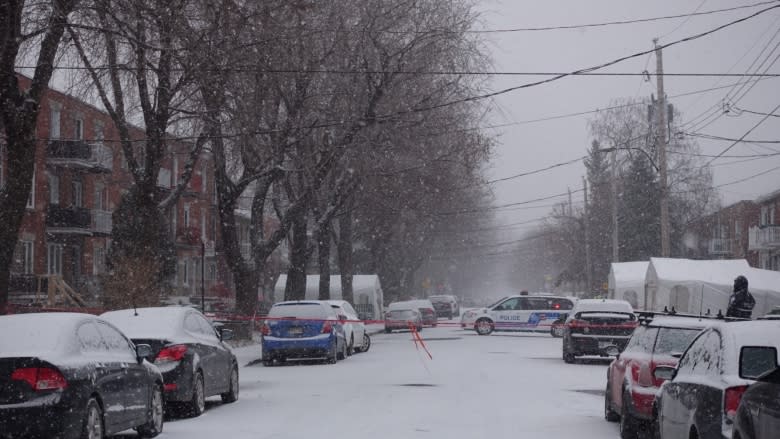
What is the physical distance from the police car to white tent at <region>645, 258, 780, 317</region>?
671 cm

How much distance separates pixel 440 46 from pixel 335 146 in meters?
4.99

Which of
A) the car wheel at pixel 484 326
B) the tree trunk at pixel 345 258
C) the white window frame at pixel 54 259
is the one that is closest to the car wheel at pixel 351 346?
the car wheel at pixel 484 326

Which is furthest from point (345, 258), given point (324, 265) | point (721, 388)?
point (721, 388)

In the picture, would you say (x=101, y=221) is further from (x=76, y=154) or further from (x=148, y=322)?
(x=148, y=322)

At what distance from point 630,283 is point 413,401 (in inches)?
1145

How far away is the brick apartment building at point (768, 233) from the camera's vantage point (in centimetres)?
5838

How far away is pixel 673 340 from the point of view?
1359 centimetres

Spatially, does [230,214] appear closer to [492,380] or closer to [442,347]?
[442,347]

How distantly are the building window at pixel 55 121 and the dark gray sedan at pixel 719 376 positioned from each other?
133 ft

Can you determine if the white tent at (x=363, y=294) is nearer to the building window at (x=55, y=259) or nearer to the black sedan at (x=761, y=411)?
the building window at (x=55, y=259)

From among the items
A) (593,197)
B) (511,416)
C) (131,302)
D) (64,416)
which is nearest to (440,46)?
(131,302)

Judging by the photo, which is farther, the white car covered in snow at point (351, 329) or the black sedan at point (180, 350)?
the white car covered in snow at point (351, 329)

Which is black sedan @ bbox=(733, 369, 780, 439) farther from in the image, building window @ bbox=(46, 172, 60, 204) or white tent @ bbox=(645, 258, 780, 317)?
building window @ bbox=(46, 172, 60, 204)

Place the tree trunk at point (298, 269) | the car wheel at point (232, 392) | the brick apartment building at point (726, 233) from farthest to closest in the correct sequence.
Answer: the brick apartment building at point (726, 233)
the tree trunk at point (298, 269)
the car wheel at point (232, 392)
